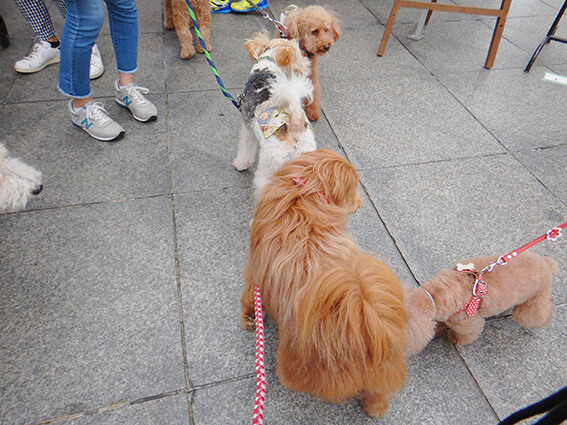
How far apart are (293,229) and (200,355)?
1008 millimetres

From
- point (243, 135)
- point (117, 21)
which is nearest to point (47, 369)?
point (243, 135)

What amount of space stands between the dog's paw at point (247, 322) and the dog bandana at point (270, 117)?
1.16 metres

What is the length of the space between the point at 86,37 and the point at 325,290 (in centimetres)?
271

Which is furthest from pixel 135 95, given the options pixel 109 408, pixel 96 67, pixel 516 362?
pixel 516 362

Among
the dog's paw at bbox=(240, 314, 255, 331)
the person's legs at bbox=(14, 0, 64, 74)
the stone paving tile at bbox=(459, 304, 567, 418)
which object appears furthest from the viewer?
the person's legs at bbox=(14, 0, 64, 74)

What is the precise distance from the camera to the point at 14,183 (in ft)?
6.11

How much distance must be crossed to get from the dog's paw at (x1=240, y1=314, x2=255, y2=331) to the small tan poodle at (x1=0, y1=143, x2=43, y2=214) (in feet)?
4.89

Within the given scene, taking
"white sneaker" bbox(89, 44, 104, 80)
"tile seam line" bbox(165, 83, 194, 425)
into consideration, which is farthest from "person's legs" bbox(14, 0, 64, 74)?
"tile seam line" bbox(165, 83, 194, 425)

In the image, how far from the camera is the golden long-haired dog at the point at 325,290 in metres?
1.14

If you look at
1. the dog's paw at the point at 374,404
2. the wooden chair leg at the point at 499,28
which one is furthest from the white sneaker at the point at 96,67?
the wooden chair leg at the point at 499,28

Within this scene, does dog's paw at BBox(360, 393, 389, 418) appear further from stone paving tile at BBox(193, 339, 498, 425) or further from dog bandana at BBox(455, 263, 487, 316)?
dog bandana at BBox(455, 263, 487, 316)

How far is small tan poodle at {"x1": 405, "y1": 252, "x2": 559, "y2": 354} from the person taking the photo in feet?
5.33

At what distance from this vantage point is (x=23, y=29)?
4.21m

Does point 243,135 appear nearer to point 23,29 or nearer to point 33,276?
point 33,276
